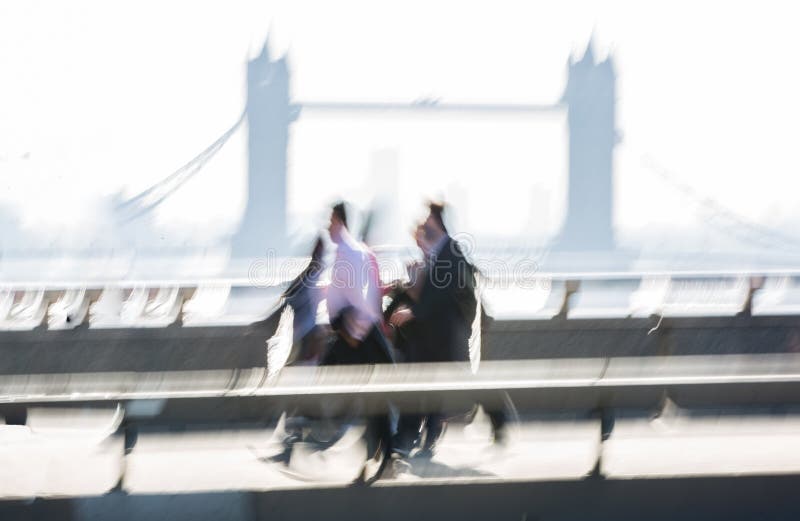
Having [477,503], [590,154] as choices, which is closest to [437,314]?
[477,503]

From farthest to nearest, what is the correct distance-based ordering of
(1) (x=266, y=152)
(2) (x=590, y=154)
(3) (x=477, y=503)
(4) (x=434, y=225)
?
(2) (x=590, y=154), (1) (x=266, y=152), (4) (x=434, y=225), (3) (x=477, y=503)

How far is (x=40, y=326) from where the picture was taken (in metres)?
3.73

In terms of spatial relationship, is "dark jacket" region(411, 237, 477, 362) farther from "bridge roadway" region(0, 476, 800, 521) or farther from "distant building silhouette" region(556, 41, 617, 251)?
"distant building silhouette" region(556, 41, 617, 251)

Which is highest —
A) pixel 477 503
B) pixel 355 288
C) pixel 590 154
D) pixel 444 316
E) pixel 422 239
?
pixel 422 239

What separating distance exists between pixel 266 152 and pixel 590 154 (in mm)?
5811

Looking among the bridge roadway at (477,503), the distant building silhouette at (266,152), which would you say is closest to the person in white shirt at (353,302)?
the bridge roadway at (477,503)

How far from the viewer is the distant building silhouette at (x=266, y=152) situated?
44.8 ft

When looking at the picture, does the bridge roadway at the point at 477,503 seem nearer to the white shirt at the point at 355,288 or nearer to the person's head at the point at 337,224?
the white shirt at the point at 355,288

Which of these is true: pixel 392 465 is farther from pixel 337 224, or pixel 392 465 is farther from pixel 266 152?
pixel 266 152

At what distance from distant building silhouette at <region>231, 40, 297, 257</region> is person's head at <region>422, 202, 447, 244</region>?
1011 centimetres

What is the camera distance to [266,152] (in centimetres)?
1516

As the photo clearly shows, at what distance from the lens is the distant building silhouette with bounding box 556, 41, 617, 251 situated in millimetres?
14633

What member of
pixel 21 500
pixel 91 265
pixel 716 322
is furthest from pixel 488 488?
pixel 91 265

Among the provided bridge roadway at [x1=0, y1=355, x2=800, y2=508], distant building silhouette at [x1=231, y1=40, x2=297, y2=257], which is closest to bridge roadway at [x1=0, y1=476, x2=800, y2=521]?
bridge roadway at [x1=0, y1=355, x2=800, y2=508]
